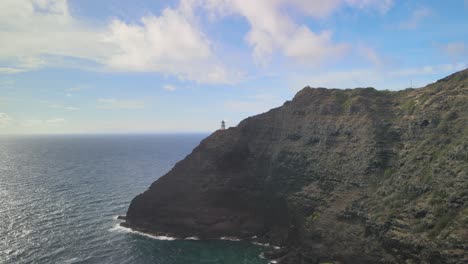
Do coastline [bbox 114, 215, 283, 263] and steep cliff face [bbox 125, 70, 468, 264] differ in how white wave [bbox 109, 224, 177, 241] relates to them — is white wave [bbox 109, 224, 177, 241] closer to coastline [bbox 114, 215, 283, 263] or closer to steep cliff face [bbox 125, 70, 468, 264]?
coastline [bbox 114, 215, 283, 263]

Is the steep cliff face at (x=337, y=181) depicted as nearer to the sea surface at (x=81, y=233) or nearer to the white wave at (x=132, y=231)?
the white wave at (x=132, y=231)

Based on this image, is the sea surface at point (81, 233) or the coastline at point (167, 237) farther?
the coastline at point (167, 237)

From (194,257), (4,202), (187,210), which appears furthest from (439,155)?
(4,202)

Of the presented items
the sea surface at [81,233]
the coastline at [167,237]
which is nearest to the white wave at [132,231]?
the coastline at [167,237]

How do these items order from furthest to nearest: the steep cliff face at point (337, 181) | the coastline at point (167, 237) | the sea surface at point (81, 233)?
the coastline at point (167, 237) < the sea surface at point (81, 233) < the steep cliff face at point (337, 181)

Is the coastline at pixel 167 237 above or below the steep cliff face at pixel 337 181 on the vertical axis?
below

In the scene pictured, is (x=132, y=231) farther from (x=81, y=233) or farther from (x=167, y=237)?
(x=81, y=233)

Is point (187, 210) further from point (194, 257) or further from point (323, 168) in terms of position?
point (323, 168)

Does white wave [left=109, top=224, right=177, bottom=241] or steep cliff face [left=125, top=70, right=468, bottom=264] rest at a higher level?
steep cliff face [left=125, top=70, right=468, bottom=264]

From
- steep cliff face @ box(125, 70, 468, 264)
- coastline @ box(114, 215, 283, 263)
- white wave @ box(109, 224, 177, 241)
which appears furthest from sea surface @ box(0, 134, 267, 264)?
steep cliff face @ box(125, 70, 468, 264)
